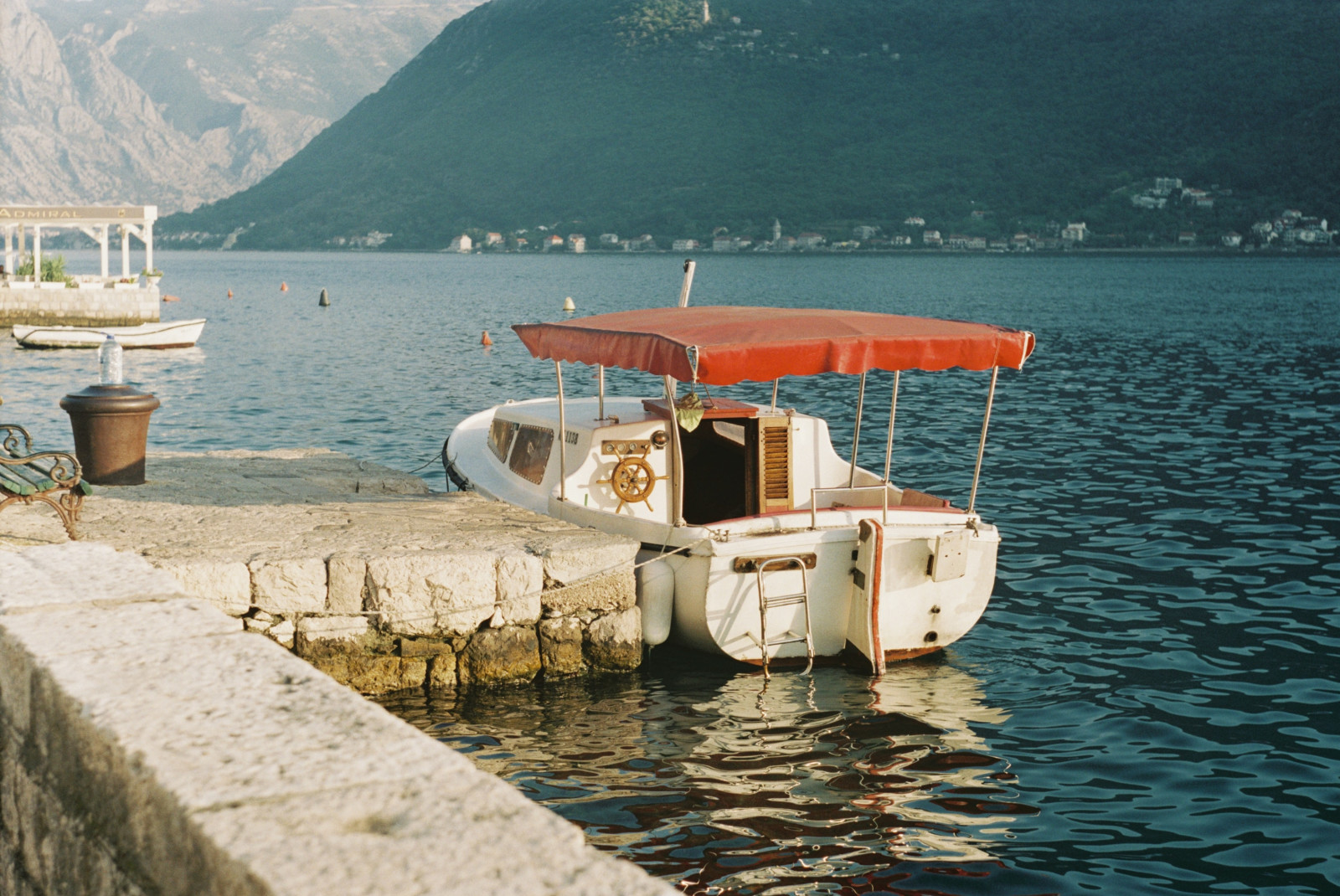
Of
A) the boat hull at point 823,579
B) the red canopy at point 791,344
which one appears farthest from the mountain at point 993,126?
the boat hull at point 823,579

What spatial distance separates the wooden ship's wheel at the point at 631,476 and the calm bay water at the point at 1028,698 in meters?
1.46

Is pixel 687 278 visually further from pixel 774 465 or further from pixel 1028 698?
pixel 1028 698

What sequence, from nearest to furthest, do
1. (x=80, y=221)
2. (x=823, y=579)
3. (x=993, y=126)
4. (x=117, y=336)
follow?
1. (x=823, y=579)
2. (x=117, y=336)
3. (x=80, y=221)
4. (x=993, y=126)

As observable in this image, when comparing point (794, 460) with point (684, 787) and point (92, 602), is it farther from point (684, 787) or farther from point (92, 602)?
point (92, 602)

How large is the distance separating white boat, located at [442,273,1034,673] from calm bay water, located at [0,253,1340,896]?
45cm

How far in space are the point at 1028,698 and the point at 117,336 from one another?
37.0 metres

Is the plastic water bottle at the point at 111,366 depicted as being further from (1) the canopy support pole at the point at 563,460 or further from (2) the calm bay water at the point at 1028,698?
(2) the calm bay water at the point at 1028,698

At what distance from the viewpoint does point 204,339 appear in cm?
4675

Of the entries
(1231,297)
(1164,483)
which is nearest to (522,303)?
(1231,297)

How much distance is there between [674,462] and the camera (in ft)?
35.9

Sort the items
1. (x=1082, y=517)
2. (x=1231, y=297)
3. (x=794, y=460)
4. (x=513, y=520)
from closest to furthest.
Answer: (x=513, y=520)
(x=794, y=460)
(x=1082, y=517)
(x=1231, y=297)

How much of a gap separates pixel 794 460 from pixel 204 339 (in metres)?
40.0

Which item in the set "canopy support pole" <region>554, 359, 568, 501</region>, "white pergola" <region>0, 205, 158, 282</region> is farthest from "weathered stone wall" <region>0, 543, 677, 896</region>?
"white pergola" <region>0, 205, 158, 282</region>

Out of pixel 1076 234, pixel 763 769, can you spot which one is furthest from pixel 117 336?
pixel 1076 234
